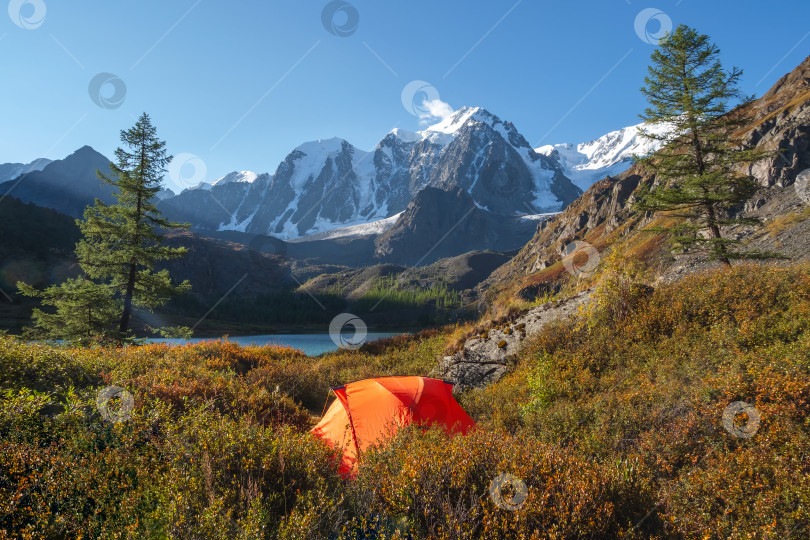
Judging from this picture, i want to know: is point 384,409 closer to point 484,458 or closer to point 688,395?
point 484,458

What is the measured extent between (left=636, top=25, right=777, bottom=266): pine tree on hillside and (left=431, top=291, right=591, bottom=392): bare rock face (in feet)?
19.1

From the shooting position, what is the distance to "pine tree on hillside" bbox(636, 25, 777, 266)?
14.0 m

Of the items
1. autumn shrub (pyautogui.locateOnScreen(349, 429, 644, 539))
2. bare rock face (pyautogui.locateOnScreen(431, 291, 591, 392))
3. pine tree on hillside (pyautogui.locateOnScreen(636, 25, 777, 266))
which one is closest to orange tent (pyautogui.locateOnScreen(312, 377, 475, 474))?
bare rock face (pyautogui.locateOnScreen(431, 291, 591, 392))

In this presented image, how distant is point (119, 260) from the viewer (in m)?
18.7

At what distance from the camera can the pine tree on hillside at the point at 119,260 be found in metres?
18.4

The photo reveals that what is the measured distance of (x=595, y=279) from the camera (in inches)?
533

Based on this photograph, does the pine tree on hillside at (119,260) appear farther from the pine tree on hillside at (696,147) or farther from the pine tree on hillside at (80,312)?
the pine tree on hillside at (696,147)

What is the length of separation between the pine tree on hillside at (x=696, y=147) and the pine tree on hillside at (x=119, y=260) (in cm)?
2298

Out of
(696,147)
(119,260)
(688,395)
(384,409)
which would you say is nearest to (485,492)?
(384,409)

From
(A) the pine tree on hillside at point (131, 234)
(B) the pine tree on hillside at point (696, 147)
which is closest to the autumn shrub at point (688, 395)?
(B) the pine tree on hillside at point (696, 147)

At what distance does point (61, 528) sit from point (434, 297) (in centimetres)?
17580

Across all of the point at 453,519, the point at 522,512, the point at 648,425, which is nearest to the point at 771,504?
the point at 648,425

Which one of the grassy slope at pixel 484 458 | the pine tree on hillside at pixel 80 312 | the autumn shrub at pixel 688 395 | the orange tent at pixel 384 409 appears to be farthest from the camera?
the pine tree on hillside at pixel 80 312

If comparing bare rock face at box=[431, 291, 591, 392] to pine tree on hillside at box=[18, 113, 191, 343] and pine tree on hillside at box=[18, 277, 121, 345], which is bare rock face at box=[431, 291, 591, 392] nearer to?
pine tree on hillside at box=[18, 113, 191, 343]
